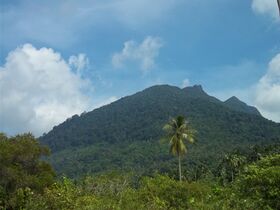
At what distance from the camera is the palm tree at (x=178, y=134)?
2215 inches

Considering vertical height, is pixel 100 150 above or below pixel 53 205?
above

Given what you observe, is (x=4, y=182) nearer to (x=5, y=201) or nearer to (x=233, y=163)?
(x=5, y=201)

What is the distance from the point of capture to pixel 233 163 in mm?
77500

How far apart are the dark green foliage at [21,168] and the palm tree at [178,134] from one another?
1852cm

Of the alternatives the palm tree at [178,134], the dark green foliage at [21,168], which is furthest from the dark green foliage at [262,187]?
the palm tree at [178,134]

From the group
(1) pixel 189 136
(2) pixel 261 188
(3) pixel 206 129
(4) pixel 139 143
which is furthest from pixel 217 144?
(2) pixel 261 188

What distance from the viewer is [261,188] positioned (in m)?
18.7

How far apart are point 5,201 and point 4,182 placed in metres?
2.63

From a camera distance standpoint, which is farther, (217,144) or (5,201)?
(217,144)

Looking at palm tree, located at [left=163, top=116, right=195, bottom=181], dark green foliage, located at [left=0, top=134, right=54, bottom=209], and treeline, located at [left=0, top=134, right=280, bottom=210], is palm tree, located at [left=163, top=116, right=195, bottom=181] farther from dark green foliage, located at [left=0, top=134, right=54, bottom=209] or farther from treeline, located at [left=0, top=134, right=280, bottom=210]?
dark green foliage, located at [left=0, top=134, right=54, bottom=209]

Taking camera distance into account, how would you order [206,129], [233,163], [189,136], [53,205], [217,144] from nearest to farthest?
[53,205], [189,136], [233,163], [217,144], [206,129]

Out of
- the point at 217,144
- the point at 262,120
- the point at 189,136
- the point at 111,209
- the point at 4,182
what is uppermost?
the point at 262,120

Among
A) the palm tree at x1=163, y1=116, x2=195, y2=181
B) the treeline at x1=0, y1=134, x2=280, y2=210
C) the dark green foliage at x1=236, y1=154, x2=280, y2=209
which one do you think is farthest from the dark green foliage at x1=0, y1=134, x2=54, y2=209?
the dark green foliage at x1=236, y1=154, x2=280, y2=209

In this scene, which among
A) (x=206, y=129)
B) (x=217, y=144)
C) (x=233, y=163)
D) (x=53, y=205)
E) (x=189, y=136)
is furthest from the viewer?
(x=206, y=129)
